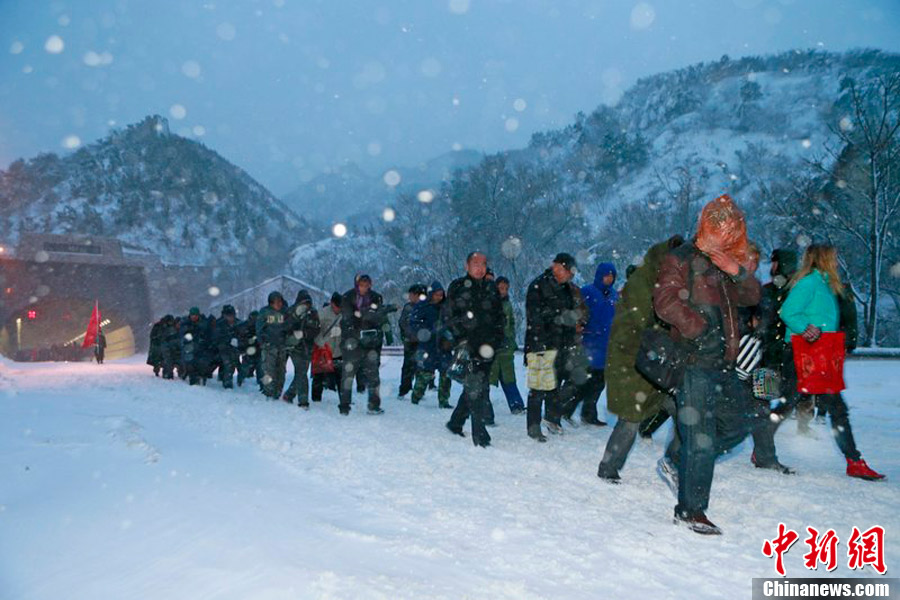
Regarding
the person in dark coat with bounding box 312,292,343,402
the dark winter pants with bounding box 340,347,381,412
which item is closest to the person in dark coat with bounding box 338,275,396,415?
the dark winter pants with bounding box 340,347,381,412

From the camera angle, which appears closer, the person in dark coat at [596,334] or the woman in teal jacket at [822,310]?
the woman in teal jacket at [822,310]

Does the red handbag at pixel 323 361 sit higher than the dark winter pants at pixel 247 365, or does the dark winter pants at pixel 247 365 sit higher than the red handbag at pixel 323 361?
the red handbag at pixel 323 361

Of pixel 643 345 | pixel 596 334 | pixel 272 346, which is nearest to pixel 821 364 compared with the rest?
pixel 643 345

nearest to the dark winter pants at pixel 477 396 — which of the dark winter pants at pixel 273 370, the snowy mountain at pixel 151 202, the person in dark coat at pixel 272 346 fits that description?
the person in dark coat at pixel 272 346

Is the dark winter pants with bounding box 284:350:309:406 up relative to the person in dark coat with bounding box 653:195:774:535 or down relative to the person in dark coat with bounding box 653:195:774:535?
down

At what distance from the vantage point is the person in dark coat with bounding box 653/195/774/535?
3381mm

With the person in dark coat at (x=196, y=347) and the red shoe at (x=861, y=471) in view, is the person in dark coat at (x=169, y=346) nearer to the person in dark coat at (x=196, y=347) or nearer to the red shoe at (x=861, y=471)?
the person in dark coat at (x=196, y=347)

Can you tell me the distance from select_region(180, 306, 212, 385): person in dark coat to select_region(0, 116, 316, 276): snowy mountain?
4305 inches

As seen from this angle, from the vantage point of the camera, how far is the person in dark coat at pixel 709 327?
11.1 feet

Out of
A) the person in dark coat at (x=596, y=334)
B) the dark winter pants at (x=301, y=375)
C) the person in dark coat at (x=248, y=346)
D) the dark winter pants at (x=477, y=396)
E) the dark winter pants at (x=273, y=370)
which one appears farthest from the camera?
the person in dark coat at (x=248, y=346)

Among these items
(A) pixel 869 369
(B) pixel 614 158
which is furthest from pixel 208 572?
(B) pixel 614 158

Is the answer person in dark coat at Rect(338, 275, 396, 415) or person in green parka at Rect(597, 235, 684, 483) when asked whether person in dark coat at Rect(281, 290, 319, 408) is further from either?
person in green parka at Rect(597, 235, 684, 483)

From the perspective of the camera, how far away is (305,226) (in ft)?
562

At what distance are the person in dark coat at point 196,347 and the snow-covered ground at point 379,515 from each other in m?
7.38
